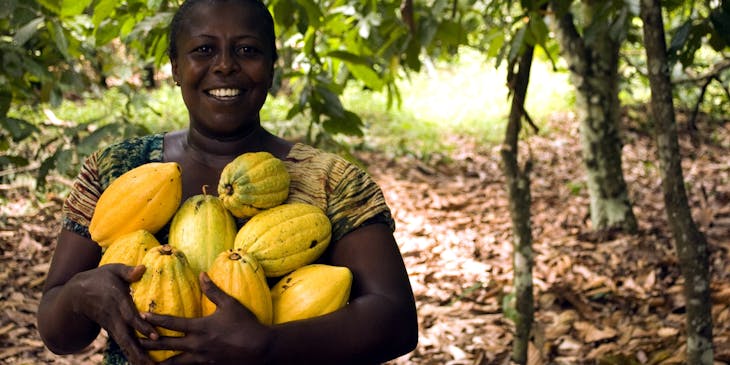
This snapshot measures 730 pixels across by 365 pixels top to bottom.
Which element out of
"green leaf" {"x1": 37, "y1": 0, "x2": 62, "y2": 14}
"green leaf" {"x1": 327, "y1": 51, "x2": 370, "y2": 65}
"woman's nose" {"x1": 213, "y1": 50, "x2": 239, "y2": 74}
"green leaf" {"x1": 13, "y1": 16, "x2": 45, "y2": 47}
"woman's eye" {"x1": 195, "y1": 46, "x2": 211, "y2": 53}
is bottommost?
"woman's nose" {"x1": 213, "y1": 50, "x2": 239, "y2": 74}

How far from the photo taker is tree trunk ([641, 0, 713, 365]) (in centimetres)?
217

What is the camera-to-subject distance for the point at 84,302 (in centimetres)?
128

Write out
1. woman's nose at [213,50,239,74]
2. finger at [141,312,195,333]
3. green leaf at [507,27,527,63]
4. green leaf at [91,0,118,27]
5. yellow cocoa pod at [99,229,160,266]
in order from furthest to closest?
green leaf at [507,27,527,63] < green leaf at [91,0,118,27] < woman's nose at [213,50,239,74] < yellow cocoa pod at [99,229,160,266] < finger at [141,312,195,333]

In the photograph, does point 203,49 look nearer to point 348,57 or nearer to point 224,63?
point 224,63

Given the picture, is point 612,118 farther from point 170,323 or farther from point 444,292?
point 170,323

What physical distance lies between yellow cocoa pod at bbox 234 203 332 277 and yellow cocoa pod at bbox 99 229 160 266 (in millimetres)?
144

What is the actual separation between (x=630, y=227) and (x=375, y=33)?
2.48 m

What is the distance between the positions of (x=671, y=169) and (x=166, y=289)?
157 centimetres

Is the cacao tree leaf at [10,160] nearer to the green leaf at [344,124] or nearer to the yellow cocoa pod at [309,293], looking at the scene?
the green leaf at [344,124]

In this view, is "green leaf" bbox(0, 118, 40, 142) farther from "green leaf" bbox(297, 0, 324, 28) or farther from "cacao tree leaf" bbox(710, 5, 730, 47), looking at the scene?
"cacao tree leaf" bbox(710, 5, 730, 47)

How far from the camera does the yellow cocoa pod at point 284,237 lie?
1.28 m

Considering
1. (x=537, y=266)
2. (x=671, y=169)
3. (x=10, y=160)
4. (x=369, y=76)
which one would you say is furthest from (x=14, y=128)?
(x=537, y=266)

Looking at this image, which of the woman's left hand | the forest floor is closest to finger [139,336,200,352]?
the woman's left hand

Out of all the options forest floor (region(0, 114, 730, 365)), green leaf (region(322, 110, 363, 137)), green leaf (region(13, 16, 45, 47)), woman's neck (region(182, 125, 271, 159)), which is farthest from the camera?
forest floor (region(0, 114, 730, 365))
